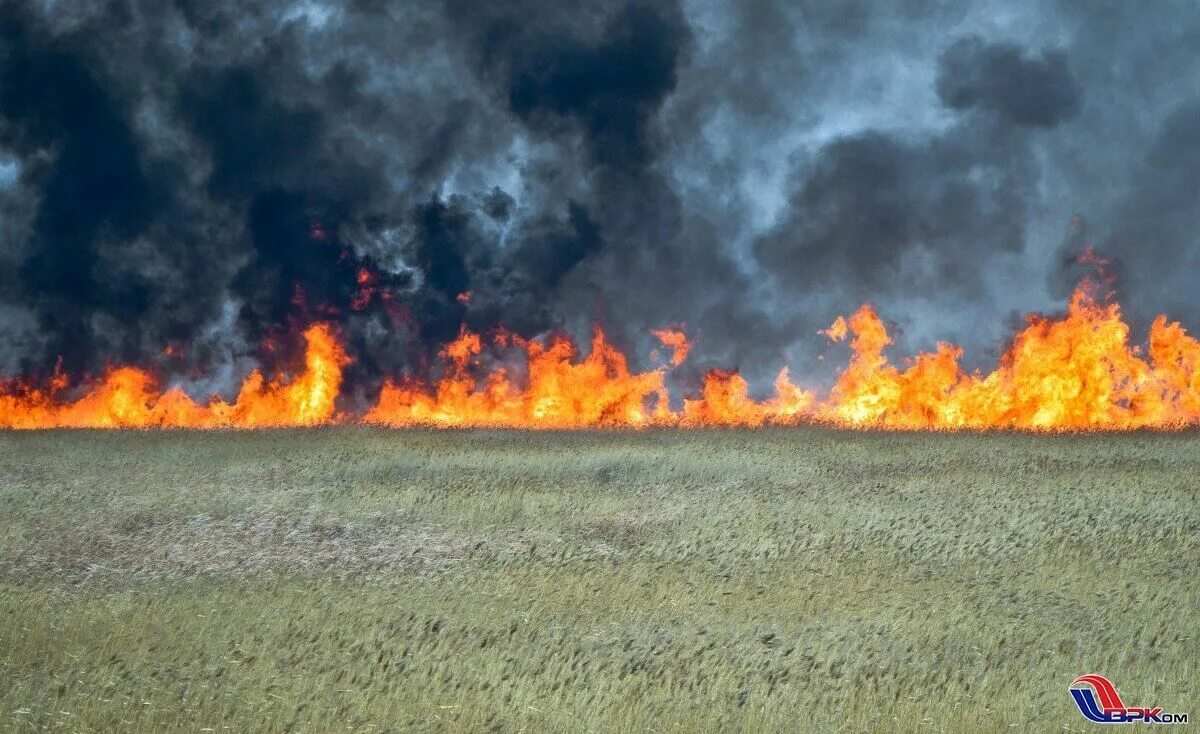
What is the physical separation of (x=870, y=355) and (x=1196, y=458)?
11.1 meters

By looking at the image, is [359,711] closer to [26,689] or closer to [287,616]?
[26,689]

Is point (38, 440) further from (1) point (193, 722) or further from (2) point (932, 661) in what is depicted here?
(2) point (932, 661)

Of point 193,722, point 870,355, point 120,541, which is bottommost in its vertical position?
point 193,722

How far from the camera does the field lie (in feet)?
26.9

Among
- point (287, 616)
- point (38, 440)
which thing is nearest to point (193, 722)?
point (287, 616)

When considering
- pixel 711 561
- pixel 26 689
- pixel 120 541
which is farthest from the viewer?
pixel 120 541

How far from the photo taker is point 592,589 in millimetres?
12500

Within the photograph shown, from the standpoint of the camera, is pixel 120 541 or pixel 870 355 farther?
pixel 870 355

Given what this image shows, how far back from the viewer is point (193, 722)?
25.1 ft

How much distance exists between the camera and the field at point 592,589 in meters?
8.21

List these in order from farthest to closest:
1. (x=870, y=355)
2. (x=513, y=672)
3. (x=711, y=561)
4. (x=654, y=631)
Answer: (x=870, y=355)
(x=711, y=561)
(x=654, y=631)
(x=513, y=672)

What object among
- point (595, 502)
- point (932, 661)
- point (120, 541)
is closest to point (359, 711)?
point (932, 661)

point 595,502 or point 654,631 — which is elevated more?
point 595,502

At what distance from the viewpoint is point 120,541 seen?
16.1 m
